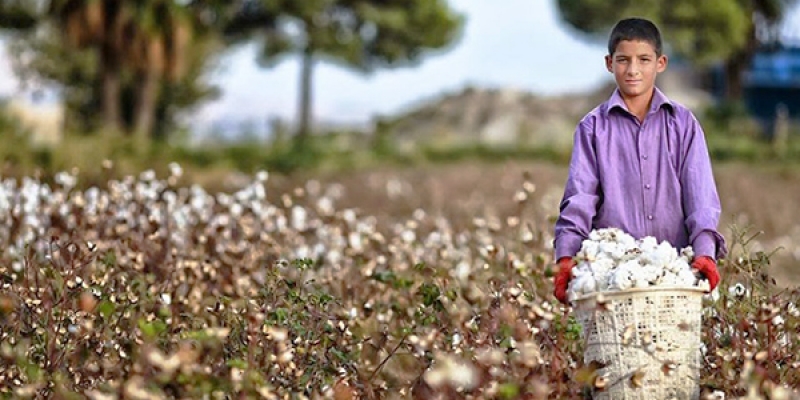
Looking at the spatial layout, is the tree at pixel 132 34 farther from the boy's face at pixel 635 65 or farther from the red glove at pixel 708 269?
the red glove at pixel 708 269

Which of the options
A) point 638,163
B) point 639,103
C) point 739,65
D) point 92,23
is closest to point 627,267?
point 638,163

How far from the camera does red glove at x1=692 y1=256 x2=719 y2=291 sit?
4336mm

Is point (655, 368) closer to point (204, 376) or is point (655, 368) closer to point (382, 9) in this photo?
point (204, 376)

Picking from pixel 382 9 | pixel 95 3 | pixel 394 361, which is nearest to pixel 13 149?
pixel 95 3

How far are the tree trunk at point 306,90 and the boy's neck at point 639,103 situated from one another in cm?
Result: 3107

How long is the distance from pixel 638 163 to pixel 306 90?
1272 inches

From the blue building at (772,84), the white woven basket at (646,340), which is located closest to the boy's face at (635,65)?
the white woven basket at (646,340)

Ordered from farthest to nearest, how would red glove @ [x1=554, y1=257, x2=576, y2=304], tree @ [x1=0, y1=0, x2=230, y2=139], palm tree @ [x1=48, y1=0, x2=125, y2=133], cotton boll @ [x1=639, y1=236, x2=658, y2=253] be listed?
tree @ [x1=0, y1=0, x2=230, y2=139], palm tree @ [x1=48, y1=0, x2=125, y2=133], red glove @ [x1=554, y1=257, x2=576, y2=304], cotton boll @ [x1=639, y1=236, x2=658, y2=253]

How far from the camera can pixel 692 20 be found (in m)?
37.7

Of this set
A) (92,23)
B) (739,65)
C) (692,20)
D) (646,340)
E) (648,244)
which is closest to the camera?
(646,340)

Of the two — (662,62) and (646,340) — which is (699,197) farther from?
(646,340)

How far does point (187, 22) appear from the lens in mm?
27359

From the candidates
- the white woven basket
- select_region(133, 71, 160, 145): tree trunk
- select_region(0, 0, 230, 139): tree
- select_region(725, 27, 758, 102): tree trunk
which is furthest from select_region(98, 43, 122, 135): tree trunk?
the white woven basket

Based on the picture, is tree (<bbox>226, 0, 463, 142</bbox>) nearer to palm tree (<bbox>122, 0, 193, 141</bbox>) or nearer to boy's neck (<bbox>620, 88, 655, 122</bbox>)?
palm tree (<bbox>122, 0, 193, 141</bbox>)
